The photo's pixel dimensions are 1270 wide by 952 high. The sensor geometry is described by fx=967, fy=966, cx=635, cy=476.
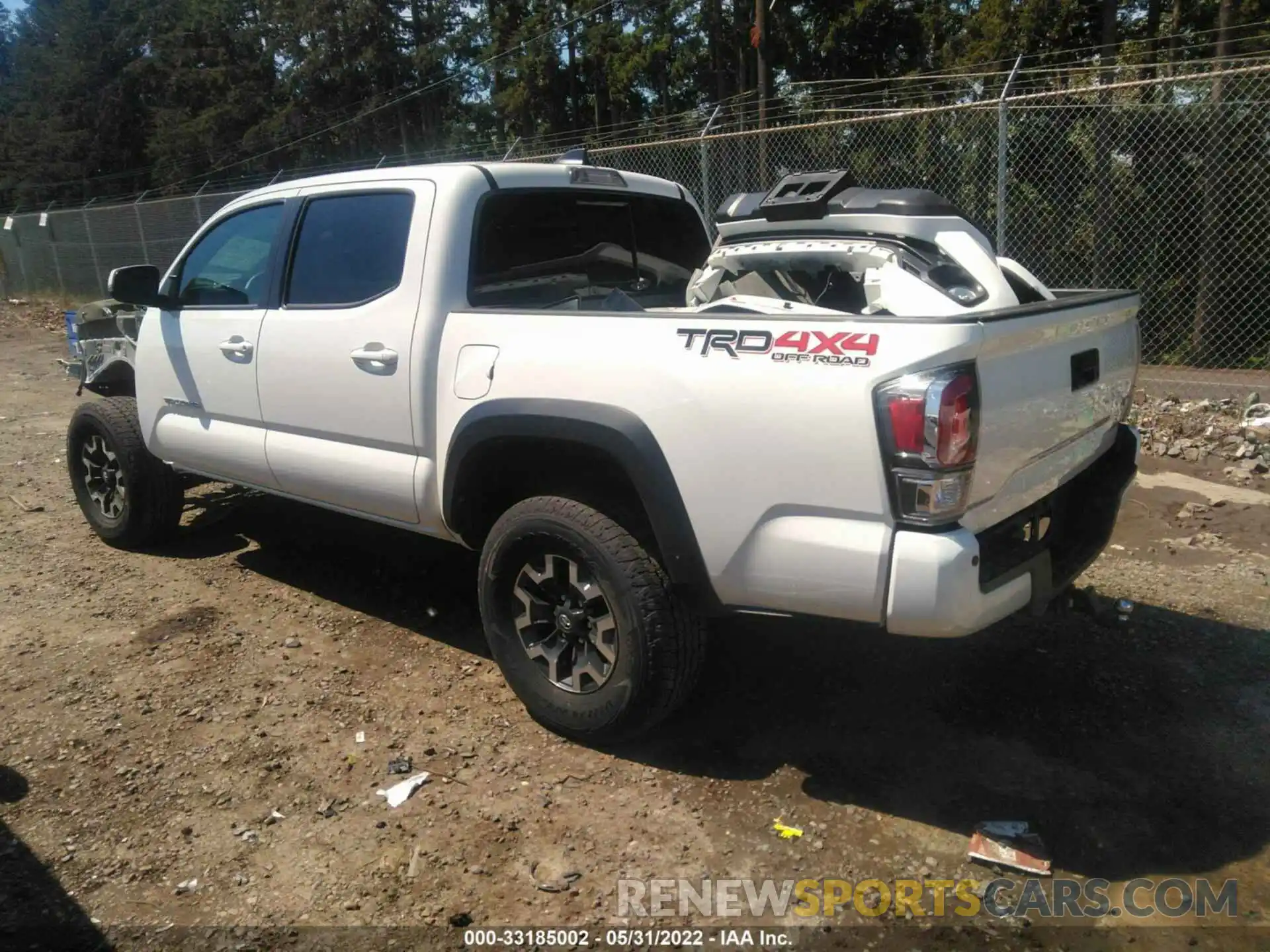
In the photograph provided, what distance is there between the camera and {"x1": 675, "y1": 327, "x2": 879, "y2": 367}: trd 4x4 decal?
2586 millimetres

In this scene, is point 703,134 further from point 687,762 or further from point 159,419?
point 687,762

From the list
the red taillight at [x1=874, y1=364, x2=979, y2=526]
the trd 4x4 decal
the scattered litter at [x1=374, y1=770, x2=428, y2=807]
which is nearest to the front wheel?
the scattered litter at [x1=374, y1=770, x2=428, y2=807]

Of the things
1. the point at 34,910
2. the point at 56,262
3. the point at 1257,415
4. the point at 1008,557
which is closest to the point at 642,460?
the point at 1008,557

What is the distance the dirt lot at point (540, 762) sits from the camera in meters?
2.74

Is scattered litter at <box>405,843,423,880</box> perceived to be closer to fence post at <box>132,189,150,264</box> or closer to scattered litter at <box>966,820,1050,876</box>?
scattered litter at <box>966,820,1050,876</box>

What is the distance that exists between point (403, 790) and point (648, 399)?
60.4 inches

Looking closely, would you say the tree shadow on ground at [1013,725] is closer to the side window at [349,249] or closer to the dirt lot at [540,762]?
the dirt lot at [540,762]

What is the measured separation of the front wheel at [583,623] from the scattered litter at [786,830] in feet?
1.63

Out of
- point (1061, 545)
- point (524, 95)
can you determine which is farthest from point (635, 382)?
point (524, 95)

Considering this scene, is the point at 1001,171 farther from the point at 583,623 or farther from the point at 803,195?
the point at 583,623

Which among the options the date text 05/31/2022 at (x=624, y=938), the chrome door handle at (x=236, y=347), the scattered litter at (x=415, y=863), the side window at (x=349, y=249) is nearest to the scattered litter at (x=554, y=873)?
the date text 05/31/2022 at (x=624, y=938)

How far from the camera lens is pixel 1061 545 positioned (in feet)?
11.2

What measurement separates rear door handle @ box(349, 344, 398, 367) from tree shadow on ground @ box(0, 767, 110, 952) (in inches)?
77.3

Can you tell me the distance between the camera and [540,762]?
335 centimetres
